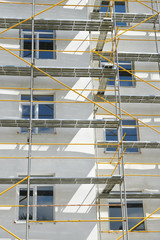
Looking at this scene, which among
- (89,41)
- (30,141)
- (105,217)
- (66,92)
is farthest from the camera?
(89,41)

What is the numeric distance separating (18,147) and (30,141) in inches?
34.0

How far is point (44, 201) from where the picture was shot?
36.2ft

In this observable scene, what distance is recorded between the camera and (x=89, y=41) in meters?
12.9

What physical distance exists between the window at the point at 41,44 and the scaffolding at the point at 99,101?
135 millimetres

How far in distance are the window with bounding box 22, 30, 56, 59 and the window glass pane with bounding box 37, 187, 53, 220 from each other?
368 centimetres

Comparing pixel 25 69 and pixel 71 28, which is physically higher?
pixel 71 28

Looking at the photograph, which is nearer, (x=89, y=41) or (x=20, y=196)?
(x=20, y=196)

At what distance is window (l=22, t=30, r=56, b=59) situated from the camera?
12617 millimetres

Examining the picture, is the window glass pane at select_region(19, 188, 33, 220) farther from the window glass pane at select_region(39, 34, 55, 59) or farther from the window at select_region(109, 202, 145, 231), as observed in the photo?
the window glass pane at select_region(39, 34, 55, 59)

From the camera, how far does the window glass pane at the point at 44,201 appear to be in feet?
35.6

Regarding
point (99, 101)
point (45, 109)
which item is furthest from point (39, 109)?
point (99, 101)

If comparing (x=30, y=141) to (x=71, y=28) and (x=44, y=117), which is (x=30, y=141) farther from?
(x=71, y=28)

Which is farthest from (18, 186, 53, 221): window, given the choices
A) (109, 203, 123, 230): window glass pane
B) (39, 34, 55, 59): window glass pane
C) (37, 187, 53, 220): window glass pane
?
(39, 34, 55, 59): window glass pane

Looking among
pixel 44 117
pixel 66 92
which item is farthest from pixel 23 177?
pixel 66 92
